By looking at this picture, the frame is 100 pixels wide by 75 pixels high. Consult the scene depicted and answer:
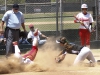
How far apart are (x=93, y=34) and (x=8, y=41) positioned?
18.3 feet

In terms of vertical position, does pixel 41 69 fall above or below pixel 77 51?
below

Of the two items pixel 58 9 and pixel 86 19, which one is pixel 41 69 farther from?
pixel 58 9

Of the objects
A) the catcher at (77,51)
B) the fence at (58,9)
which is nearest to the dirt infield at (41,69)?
the catcher at (77,51)

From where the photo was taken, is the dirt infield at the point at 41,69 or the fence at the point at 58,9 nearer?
the dirt infield at the point at 41,69

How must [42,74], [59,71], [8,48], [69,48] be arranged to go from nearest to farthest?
[42,74] < [59,71] < [69,48] < [8,48]

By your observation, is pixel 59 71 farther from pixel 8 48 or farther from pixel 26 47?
pixel 26 47

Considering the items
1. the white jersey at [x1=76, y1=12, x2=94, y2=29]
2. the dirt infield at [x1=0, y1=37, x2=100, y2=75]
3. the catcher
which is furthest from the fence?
the dirt infield at [x1=0, y1=37, x2=100, y2=75]

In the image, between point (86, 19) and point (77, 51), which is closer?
point (77, 51)

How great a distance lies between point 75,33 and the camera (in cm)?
1480

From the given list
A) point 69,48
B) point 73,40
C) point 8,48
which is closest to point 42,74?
point 69,48

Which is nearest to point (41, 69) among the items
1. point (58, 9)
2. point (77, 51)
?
point (77, 51)

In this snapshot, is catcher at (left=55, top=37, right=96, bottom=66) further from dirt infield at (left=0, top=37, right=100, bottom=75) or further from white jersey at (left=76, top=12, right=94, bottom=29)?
white jersey at (left=76, top=12, right=94, bottom=29)

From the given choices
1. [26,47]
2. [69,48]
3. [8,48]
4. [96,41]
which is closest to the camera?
[69,48]

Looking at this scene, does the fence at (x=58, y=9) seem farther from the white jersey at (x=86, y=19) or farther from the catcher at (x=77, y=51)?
the catcher at (x=77, y=51)
